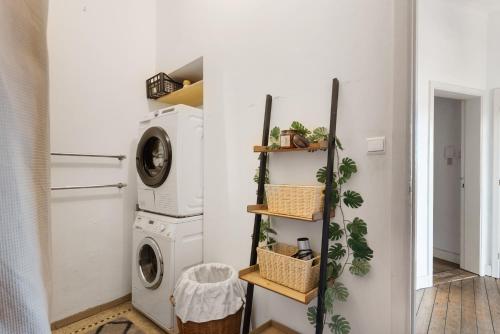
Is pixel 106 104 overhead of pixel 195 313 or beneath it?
overhead

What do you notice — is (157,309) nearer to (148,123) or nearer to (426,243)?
(148,123)

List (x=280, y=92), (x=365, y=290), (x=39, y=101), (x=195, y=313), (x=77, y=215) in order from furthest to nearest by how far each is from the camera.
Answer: (x=77, y=215) < (x=280, y=92) < (x=195, y=313) < (x=365, y=290) < (x=39, y=101)

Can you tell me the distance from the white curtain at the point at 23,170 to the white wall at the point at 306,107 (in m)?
1.17

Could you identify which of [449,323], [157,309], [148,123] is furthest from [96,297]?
[449,323]

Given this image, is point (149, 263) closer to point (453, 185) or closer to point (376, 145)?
point (376, 145)

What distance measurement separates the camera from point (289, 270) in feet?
4.15

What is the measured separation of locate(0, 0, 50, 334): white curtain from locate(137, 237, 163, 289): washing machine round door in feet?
4.11

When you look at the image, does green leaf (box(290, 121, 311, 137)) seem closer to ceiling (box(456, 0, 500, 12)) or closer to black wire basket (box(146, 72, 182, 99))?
black wire basket (box(146, 72, 182, 99))

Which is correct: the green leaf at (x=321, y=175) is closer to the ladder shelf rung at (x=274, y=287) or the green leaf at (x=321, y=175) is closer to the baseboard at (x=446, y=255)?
the ladder shelf rung at (x=274, y=287)

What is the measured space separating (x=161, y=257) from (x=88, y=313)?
872 millimetres

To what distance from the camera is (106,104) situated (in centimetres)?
221

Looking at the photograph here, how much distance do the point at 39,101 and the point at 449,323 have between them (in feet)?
8.84

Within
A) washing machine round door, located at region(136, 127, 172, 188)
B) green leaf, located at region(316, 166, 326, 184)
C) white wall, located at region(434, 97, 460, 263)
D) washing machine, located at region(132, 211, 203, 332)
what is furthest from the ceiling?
washing machine, located at region(132, 211, 203, 332)

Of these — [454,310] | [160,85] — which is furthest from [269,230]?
[454,310]
